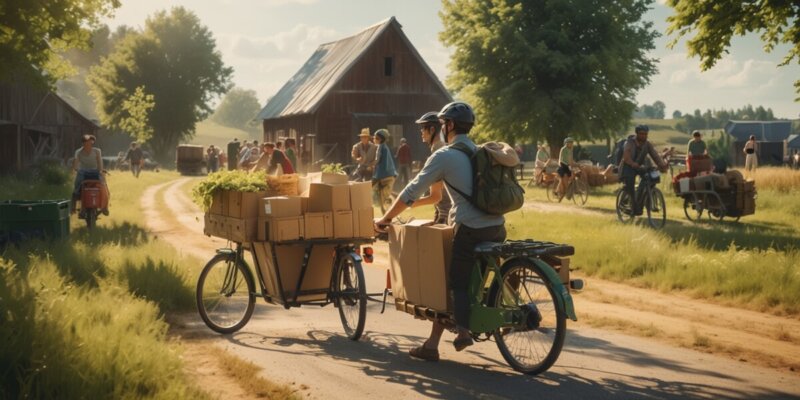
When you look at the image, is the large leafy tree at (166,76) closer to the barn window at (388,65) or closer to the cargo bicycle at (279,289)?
the barn window at (388,65)

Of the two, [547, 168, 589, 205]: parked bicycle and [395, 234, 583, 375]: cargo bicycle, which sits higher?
→ [547, 168, 589, 205]: parked bicycle

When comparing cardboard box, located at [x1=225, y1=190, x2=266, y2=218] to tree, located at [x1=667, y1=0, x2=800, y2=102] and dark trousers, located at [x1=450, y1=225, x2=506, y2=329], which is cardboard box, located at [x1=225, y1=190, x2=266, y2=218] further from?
tree, located at [x1=667, y1=0, x2=800, y2=102]

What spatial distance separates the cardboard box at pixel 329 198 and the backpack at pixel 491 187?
5.68 feet

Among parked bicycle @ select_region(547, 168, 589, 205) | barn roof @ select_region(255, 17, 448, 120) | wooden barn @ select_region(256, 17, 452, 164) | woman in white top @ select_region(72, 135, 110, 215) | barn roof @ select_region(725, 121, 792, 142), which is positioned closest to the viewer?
woman in white top @ select_region(72, 135, 110, 215)

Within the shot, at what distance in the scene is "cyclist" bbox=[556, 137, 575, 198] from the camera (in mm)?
25625

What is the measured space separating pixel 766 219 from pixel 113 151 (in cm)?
9555

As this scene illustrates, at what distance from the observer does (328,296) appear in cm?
839

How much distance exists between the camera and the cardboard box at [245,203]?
27.4ft

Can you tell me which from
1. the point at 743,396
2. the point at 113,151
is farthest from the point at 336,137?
the point at 113,151

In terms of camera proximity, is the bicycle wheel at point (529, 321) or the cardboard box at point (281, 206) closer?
the bicycle wheel at point (529, 321)

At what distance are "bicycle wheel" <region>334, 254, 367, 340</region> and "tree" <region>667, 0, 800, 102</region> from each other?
42.8ft

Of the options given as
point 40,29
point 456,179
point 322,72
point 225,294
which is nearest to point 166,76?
point 322,72

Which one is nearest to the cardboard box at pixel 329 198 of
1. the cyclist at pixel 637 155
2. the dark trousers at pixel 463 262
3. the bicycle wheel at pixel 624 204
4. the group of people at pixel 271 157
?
the dark trousers at pixel 463 262

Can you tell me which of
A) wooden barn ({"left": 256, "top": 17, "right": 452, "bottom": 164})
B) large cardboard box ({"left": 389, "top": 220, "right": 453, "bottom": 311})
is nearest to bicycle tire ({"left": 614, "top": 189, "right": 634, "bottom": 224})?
large cardboard box ({"left": 389, "top": 220, "right": 453, "bottom": 311})
